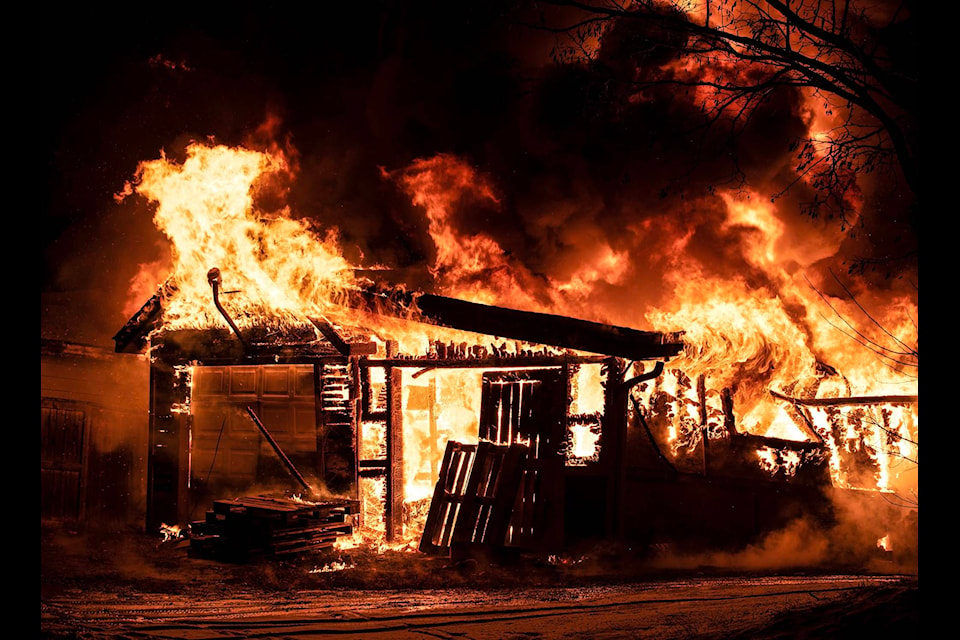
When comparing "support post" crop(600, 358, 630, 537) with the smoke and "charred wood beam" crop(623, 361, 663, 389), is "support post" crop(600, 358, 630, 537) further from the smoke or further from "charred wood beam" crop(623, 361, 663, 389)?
the smoke

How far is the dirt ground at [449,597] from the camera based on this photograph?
21.4 ft

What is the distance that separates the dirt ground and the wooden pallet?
391mm

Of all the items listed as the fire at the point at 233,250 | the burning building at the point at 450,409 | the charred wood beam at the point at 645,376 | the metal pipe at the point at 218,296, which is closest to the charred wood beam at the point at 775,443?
the burning building at the point at 450,409

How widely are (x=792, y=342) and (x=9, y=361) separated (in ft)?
38.0

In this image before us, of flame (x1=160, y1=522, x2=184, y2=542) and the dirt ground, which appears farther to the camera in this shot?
flame (x1=160, y1=522, x2=184, y2=542)


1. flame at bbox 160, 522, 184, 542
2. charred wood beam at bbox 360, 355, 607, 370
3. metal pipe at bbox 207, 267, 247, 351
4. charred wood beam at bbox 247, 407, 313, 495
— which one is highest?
metal pipe at bbox 207, 267, 247, 351

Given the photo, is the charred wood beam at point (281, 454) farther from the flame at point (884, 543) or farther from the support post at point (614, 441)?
the flame at point (884, 543)

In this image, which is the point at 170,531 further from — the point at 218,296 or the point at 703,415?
the point at 703,415

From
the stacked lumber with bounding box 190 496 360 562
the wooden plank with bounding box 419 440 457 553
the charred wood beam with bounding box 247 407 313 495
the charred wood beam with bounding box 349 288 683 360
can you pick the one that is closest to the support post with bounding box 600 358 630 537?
the charred wood beam with bounding box 349 288 683 360

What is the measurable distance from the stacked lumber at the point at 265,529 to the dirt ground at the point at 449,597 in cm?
20

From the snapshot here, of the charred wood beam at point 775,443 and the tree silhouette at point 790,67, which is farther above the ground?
the tree silhouette at point 790,67

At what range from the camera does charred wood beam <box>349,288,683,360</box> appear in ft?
35.7

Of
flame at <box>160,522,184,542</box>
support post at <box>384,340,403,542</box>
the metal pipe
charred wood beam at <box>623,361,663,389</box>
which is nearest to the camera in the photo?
charred wood beam at <box>623,361,663,389</box>

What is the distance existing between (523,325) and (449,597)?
4377mm
